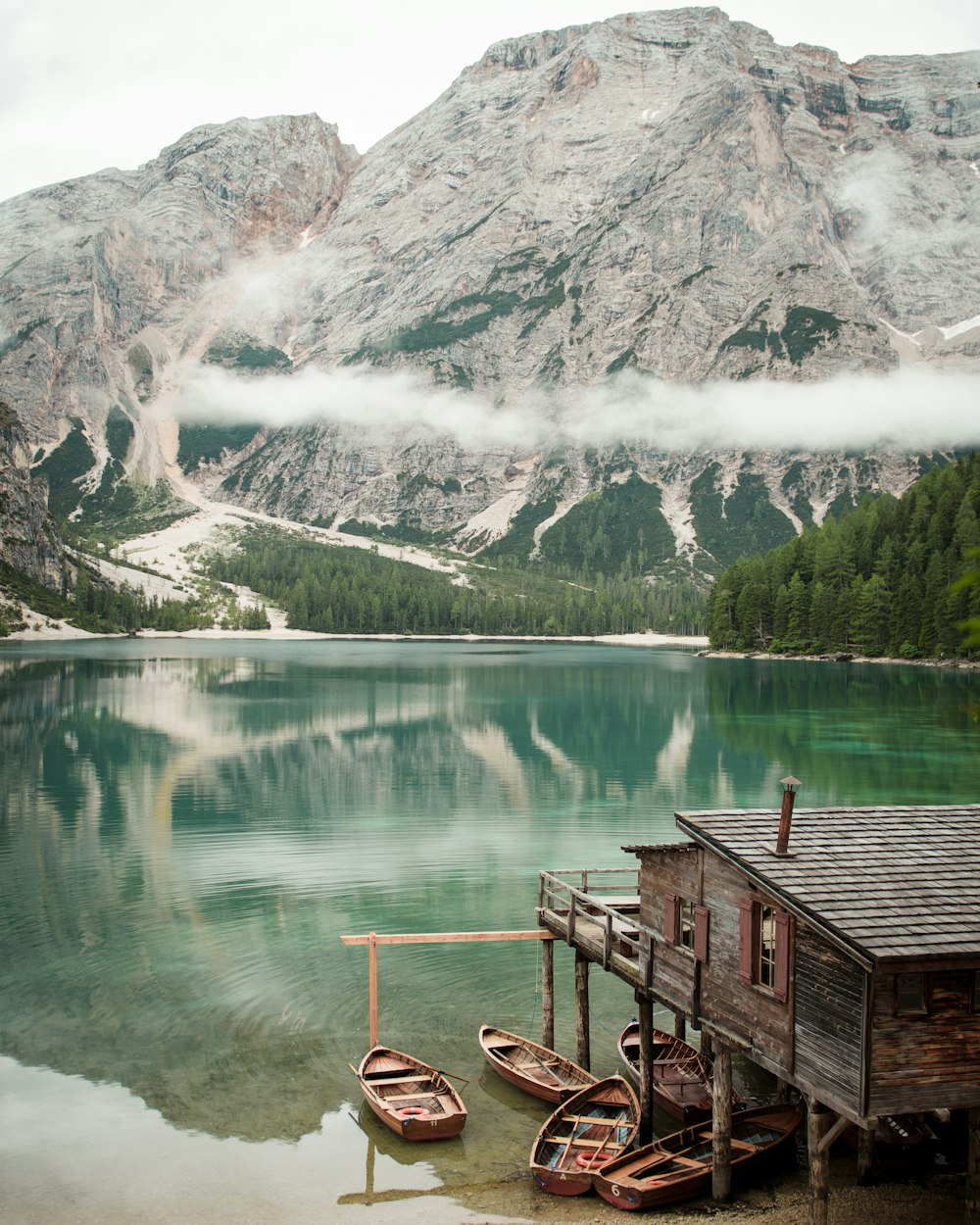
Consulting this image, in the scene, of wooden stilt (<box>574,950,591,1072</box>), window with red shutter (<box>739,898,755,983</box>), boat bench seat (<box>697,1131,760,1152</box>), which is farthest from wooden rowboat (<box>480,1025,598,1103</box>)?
window with red shutter (<box>739,898,755,983</box>)

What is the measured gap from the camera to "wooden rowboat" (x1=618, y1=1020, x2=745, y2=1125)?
2319 centimetres

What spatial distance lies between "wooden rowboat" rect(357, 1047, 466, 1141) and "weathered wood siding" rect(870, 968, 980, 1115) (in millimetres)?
10037

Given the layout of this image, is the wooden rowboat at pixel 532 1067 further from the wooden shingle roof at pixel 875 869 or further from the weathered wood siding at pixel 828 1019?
the wooden shingle roof at pixel 875 869

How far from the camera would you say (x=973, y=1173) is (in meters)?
18.8

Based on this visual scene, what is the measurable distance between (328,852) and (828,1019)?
35159 millimetres

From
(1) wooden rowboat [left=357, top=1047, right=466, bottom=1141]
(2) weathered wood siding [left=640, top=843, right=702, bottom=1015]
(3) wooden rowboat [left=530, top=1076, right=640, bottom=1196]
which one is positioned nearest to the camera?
(3) wooden rowboat [left=530, top=1076, right=640, bottom=1196]

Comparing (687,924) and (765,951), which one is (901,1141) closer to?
(765,951)

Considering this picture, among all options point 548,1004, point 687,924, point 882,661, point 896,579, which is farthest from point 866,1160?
point 896,579

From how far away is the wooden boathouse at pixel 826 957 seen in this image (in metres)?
17.4

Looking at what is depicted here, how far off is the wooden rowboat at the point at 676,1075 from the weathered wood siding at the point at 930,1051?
6.25 m

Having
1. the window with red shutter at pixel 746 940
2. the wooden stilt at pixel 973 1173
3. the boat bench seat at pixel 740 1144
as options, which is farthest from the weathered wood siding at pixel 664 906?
the wooden stilt at pixel 973 1173

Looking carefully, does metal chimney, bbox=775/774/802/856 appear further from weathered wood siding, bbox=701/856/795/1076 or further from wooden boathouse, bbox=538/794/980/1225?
weathered wood siding, bbox=701/856/795/1076

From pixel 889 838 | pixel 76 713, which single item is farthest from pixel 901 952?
pixel 76 713

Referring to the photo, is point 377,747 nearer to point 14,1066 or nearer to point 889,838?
point 14,1066
